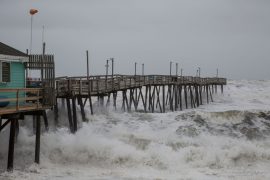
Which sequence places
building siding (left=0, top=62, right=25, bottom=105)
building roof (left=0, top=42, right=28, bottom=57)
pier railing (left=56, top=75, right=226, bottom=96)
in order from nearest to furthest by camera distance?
building roof (left=0, top=42, right=28, bottom=57) < building siding (left=0, top=62, right=25, bottom=105) < pier railing (left=56, top=75, right=226, bottom=96)

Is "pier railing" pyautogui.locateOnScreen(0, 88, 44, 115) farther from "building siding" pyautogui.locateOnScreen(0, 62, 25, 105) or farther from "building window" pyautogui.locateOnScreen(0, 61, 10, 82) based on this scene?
"building window" pyautogui.locateOnScreen(0, 61, 10, 82)

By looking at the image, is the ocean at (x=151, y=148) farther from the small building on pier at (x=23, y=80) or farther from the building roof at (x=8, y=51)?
the building roof at (x=8, y=51)

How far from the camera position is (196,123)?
90.5 ft

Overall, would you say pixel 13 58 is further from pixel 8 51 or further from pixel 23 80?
pixel 23 80

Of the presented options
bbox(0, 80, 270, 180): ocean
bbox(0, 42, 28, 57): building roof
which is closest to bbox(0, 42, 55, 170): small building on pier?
bbox(0, 42, 28, 57): building roof

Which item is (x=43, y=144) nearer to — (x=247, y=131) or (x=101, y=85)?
(x=101, y=85)

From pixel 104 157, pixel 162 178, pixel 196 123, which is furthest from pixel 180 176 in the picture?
pixel 196 123

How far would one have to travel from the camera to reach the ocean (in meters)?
18.6

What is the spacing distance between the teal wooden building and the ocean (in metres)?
3.32

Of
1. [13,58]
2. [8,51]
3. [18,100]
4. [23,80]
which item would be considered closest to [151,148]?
[23,80]

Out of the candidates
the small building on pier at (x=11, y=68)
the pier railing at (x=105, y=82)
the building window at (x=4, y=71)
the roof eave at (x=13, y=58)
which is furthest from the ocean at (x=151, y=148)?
the roof eave at (x=13, y=58)

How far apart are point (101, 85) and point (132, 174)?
9712 millimetres

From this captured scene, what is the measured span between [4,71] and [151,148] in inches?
313

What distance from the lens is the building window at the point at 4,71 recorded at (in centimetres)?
1804
